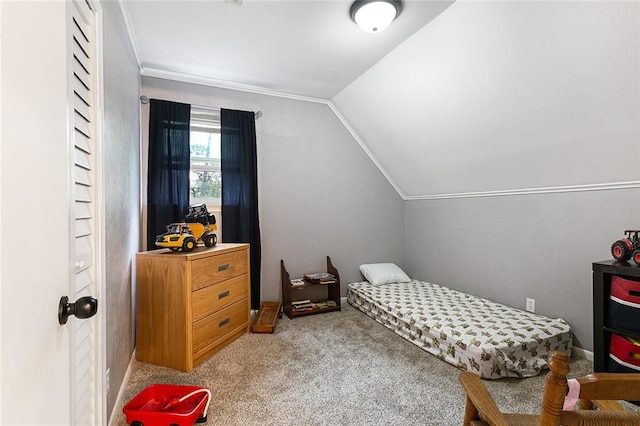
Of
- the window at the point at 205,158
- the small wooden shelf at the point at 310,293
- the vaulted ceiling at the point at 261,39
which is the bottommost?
the small wooden shelf at the point at 310,293

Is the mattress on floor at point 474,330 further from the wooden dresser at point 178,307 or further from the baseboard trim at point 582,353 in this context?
the wooden dresser at point 178,307

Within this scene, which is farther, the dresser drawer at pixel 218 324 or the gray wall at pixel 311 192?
the gray wall at pixel 311 192

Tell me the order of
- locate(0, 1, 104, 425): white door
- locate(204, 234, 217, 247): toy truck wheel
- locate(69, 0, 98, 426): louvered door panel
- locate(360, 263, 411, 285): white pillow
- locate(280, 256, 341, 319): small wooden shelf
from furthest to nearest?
locate(360, 263, 411, 285): white pillow → locate(280, 256, 341, 319): small wooden shelf → locate(204, 234, 217, 247): toy truck wheel → locate(69, 0, 98, 426): louvered door panel → locate(0, 1, 104, 425): white door

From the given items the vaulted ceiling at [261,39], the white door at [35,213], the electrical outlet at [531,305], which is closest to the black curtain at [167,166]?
the vaulted ceiling at [261,39]

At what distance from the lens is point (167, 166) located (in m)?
2.83

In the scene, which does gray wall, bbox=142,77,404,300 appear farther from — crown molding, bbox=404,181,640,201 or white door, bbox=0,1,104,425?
white door, bbox=0,1,104,425

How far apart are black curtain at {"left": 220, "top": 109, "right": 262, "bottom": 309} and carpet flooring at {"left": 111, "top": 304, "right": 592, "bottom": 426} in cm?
89

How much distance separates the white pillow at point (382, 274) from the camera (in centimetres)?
357

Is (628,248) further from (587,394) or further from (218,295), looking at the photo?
(218,295)

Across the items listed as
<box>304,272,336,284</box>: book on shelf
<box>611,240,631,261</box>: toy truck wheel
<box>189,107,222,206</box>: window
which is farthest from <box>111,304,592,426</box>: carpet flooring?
<box>189,107,222,206</box>: window

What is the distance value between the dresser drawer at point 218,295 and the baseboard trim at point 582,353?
2.65 meters

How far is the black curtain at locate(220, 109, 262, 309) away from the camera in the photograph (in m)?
3.08

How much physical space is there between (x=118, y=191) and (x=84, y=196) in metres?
0.60

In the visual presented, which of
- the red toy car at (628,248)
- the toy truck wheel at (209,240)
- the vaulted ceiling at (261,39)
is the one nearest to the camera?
the red toy car at (628,248)
